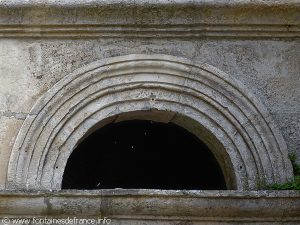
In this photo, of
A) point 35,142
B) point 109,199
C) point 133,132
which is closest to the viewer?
point 109,199

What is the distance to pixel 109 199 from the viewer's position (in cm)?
545

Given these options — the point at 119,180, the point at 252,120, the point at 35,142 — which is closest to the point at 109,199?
the point at 35,142

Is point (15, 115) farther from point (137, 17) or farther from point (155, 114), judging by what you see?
point (137, 17)

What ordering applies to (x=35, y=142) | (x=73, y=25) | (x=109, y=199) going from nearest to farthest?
(x=109, y=199) → (x=35, y=142) → (x=73, y=25)

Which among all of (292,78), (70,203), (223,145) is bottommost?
(70,203)

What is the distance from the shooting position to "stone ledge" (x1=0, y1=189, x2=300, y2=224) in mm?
5461

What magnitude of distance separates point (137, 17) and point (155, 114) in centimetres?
78

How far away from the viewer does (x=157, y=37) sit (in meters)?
6.30

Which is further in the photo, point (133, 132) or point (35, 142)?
point (133, 132)

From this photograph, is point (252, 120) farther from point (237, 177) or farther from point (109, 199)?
point (109, 199)

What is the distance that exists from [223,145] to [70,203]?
1.24 metres

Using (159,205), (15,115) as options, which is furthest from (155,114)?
(15,115)

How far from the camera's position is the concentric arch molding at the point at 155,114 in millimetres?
5824

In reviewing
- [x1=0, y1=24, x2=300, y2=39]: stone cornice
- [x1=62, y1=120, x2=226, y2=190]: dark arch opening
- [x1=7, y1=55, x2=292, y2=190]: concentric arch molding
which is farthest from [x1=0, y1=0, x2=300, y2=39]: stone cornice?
[x1=62, y1=120, x2=226, y2=190]: dark arch opening
